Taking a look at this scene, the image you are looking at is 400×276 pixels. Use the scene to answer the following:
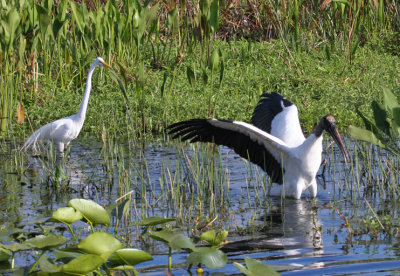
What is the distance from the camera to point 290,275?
3.52 metres

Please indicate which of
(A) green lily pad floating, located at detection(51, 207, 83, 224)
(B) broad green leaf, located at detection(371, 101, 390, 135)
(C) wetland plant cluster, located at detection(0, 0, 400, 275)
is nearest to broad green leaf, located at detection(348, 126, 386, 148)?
(C) wetland plant cluster, located at detection(0, 0, 400, 275)

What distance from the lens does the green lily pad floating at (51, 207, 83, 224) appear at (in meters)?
3.26

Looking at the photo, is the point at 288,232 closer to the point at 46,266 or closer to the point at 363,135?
the point at 363,135

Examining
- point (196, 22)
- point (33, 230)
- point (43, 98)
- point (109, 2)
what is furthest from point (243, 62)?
point (33, 230)

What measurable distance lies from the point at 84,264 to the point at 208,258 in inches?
21.5

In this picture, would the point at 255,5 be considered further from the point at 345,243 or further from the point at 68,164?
the point at 345,243

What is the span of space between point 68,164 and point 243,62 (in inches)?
146

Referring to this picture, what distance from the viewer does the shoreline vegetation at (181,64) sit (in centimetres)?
740

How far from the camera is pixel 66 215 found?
10.8 feet

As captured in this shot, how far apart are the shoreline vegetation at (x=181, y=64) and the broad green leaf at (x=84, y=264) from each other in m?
3.67

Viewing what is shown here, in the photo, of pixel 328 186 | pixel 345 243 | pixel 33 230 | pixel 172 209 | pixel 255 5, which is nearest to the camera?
pixel 345 243

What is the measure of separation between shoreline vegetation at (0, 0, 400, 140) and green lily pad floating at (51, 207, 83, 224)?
319 cm

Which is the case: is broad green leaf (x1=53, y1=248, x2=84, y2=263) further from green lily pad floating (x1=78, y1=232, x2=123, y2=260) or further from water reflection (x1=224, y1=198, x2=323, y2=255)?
water reflection (x1=224, y1=198, x2=323, y2=255)

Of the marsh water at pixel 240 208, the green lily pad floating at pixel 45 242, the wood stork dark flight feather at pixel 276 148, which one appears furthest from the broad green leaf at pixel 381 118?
the green lily pad floating at pixel 45 242
